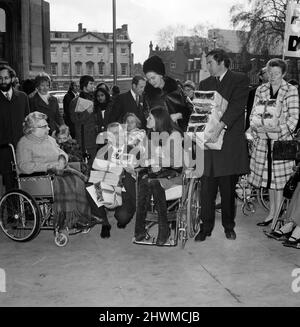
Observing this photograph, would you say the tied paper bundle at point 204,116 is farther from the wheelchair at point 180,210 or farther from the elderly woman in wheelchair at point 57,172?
the elderly woman in wheelchair at point 57,172

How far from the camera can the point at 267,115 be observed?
19.1 ft

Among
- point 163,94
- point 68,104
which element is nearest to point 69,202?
point 163,94

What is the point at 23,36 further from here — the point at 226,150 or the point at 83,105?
the point at 226,150

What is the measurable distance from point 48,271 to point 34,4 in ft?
47.5

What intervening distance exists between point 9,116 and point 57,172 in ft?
4.71

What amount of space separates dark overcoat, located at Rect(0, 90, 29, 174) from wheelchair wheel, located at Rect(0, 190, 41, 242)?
849mm

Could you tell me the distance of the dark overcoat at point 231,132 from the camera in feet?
18.3

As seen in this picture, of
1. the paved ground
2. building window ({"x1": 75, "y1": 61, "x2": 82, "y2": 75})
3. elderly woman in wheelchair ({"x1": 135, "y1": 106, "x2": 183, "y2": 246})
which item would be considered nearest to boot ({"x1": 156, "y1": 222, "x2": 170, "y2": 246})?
elderly woman in wheelchair ({"x1": 135, "y1": 106, "x2": 183, "y2": 246})

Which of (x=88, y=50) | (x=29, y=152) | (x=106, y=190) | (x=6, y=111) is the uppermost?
(x=88, y=50)

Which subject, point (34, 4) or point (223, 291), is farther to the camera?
point (34, 4)

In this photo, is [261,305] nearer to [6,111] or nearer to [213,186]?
[213,186]

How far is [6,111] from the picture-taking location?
6.55 meters

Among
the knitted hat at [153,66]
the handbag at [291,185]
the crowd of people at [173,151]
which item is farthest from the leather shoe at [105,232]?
the handbag at [291,185]
